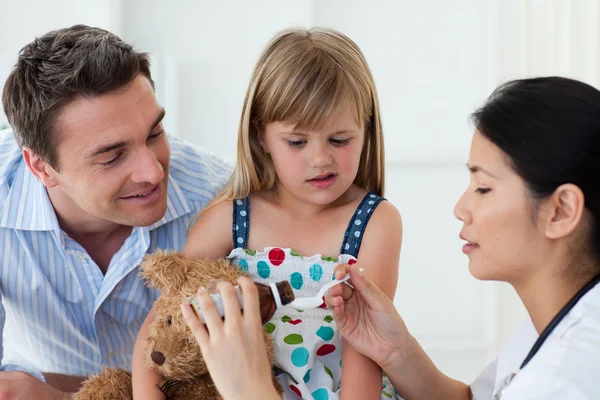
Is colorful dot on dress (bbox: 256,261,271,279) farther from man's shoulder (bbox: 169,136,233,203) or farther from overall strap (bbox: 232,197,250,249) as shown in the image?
man's shoulder (bbox: 169,136,233,203)

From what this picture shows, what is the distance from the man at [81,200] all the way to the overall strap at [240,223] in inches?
7.4

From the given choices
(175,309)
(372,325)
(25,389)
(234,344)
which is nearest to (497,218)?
(372,325)

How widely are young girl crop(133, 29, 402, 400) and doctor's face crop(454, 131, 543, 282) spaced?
335mm

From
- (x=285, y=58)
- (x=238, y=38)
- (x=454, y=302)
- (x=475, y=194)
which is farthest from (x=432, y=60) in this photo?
(x=475, y=194)

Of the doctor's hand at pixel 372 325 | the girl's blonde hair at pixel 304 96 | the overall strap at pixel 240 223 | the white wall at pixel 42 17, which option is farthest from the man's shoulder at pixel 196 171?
the white wall at pixel 42 17

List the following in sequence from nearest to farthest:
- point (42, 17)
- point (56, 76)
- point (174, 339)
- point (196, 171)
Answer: point (174, 339) → point (56, 76) → point (196, 171) → point (42, 17)

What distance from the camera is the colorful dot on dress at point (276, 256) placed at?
5.37 ft

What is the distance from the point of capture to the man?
1721mm

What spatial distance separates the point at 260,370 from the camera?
127 cm

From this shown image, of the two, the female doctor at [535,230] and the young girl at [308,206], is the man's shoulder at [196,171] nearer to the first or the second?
the young girl at [308,206]

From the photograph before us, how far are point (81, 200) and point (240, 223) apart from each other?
0.40 m

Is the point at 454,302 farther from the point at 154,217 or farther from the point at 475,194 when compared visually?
the point at 475,194

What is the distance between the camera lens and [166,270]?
1434 millimetres

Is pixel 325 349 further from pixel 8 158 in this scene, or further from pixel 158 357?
pixel 8 158
